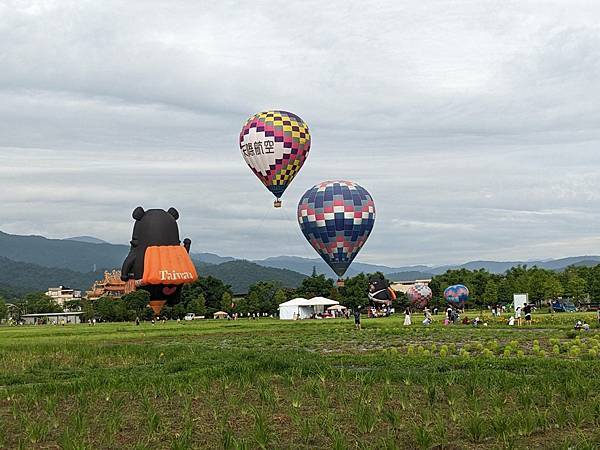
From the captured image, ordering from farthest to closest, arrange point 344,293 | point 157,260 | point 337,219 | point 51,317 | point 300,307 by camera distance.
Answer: point 51,317
point 344,293
point 300,307
point 337,219
point 157,260

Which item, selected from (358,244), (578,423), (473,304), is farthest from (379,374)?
(473,304)

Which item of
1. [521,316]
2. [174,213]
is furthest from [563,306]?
[174,213]

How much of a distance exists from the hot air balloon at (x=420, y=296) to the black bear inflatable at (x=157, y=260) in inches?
1579

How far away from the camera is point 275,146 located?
159ft

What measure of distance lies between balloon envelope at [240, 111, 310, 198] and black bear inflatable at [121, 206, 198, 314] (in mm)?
6996

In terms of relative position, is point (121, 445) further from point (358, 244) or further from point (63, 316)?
point (63, 316)

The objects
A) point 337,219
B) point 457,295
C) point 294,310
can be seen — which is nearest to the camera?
point 337,219

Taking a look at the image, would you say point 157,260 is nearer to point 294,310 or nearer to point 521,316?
point 521,316

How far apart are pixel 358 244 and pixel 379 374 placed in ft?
123

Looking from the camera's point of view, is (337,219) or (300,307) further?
(300,307)

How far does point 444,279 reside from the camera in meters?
90.5

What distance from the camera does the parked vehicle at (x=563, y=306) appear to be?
79.3m

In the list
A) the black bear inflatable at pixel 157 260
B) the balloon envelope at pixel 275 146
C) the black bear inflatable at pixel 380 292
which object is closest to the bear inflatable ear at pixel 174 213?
the black bear inflatable at pixel 157 260

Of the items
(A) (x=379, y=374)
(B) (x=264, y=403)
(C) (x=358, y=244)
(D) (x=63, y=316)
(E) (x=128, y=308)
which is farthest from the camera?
(D) (x=63, y=316)
